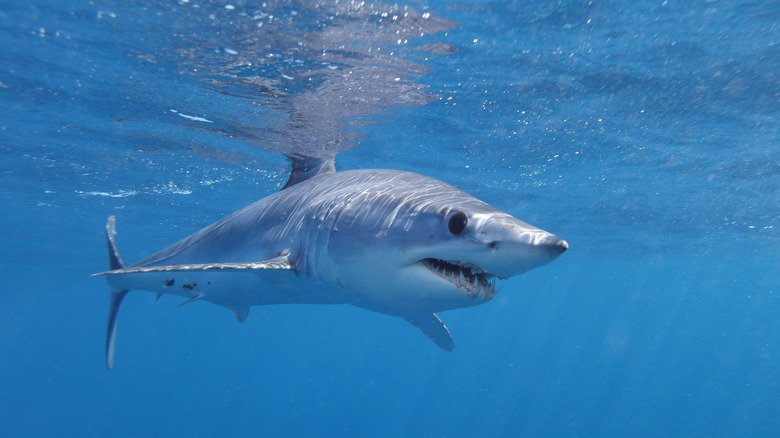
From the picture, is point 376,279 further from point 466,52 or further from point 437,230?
point 466,52

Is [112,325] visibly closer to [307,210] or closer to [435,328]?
[307,210]

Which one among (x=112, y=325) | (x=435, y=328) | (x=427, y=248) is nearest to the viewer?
(x=427, y=248)

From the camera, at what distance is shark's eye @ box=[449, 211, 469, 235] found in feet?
9.27

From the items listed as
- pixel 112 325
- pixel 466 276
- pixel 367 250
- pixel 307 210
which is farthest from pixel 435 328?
pixel 112 325

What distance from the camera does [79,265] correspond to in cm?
3419

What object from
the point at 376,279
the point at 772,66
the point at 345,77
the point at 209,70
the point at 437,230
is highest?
the point at 772,66

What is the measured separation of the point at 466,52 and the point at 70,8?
6821mm

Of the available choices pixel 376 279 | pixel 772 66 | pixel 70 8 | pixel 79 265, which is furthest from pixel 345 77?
pixel 79 265

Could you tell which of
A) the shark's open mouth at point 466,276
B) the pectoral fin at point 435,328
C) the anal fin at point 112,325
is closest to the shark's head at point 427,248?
the shark's open mouth at point 466,276

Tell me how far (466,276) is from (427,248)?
33 cm

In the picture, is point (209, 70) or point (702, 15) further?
point (209, 70)

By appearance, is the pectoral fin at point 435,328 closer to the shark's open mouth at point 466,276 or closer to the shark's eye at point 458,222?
the shark's open mouth at point 466,276

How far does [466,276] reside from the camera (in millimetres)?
3059

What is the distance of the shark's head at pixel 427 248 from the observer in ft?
8.70
